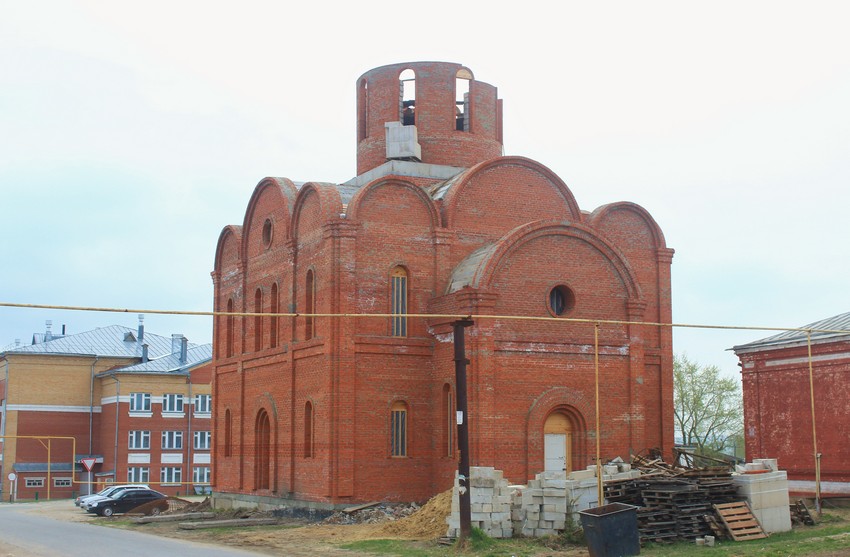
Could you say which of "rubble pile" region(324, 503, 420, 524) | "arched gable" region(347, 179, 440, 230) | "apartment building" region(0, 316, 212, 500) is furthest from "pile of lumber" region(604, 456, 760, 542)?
"apartment building" region(0, 316, 212, 500)

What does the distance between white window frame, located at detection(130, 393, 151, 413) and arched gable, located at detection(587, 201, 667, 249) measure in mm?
30934

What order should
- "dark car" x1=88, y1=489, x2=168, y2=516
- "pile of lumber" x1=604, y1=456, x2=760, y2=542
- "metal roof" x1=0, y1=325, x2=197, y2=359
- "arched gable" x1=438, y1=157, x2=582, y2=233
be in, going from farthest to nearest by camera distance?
"metal roof" x1=0, y1=325, x2=197, y2=359, "dark car" x1=88, y1=489, x2=168, y2=516, "arched gable" x1=438, y1=157, x2=582, y2=233, "pile of lumber" x1=604, y1=456, x2=760, y2=542

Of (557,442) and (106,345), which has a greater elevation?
(106,345)

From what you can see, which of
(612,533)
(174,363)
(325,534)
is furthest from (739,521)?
(174,363)

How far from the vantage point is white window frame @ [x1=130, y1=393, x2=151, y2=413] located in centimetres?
5356

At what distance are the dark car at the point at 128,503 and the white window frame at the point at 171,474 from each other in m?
16.4

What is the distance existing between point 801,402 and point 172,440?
35123mm

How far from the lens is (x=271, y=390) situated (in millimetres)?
30141

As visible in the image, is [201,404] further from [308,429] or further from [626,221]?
[626,221]

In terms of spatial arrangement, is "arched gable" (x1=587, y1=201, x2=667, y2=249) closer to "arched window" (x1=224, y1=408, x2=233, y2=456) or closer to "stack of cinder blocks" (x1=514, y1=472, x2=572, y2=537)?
"stack of cinder blocks" (x1=514, y1=472, x2=572, y2=537)

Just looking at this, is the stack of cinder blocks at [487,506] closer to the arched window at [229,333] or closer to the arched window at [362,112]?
the arched window at [229,333]

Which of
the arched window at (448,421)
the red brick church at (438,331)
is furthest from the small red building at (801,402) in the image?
the arched window at (448,421)

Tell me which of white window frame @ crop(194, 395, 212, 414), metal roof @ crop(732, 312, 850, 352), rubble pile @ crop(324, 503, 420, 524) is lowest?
rubble pile @ crop(324, 503, 420, 524)

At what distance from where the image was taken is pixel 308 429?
28.0 metres
